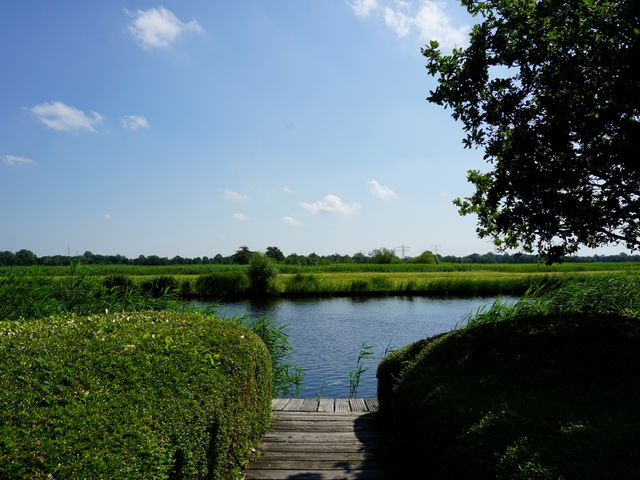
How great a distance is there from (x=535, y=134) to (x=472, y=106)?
3.41ft

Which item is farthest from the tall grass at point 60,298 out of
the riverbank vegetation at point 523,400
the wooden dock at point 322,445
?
the riverbank vegetation at point 523,400

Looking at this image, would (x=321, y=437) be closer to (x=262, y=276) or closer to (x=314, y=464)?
(x=314, y=464)

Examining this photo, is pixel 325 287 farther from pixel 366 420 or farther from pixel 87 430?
pixel 87 430

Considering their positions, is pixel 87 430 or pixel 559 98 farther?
pixel 559 98

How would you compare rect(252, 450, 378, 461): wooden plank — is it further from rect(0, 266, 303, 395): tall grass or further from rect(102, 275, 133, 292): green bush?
rect(102, 275, 133, 292): green bush

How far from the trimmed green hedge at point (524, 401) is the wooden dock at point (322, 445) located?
1.17ft

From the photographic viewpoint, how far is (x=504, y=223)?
6922 mm

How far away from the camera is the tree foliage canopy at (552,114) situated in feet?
20.4

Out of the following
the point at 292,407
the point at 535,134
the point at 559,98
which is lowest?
the point at 292,407

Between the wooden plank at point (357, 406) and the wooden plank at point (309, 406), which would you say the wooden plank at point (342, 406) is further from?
the wooden plank at point (309, 406)

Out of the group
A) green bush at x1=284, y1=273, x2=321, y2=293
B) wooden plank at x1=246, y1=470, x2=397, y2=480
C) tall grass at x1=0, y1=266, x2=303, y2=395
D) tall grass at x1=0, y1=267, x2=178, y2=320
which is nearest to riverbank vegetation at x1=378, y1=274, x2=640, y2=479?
wooden plank at x1=246, y1=470, x2=397, y2=480

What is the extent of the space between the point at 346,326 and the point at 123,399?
21074 mm

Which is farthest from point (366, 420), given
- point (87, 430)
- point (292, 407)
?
point (87, 430)

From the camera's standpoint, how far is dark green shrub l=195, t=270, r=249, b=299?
3878 cm
